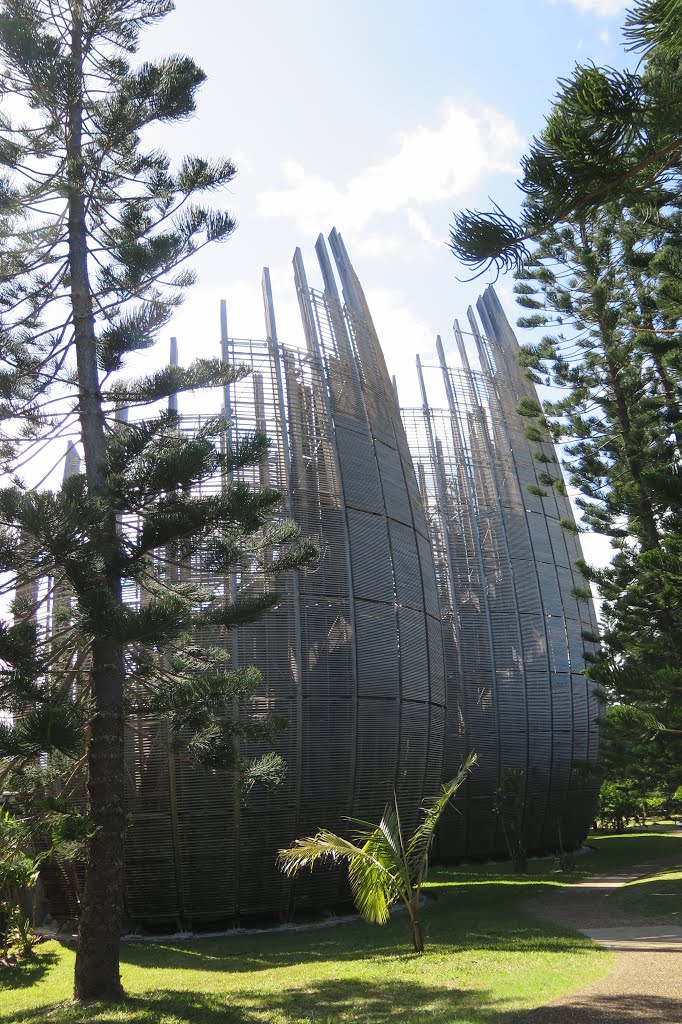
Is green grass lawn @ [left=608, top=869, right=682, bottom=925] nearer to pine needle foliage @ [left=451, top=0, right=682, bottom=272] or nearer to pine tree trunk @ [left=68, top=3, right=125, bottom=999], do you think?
pine tree trunk @ [left=68, top=3, right=125, bottom=999]

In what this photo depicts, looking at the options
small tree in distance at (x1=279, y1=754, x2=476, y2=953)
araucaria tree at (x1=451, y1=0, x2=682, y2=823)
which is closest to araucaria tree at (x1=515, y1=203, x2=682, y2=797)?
araucaria tree at (x1=451, y1=0, x2=682, y2=823)

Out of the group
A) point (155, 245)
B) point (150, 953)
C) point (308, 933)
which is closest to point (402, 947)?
point (308, 933)

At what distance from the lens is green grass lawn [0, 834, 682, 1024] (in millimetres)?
6266

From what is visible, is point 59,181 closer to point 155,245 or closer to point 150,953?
point 155,245

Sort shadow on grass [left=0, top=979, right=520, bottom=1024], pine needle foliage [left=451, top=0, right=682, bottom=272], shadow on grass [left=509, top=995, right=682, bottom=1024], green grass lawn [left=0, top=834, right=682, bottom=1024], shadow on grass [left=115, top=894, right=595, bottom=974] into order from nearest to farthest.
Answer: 1. pine needle foliage [left=451, top=0, right=682, bottom=272]
2. shadow on grass [left=509, top=995, right=682, bottom=1024]
3. shadow on grass [left=0, top=979, right=520, bottom=1024]
4. green grass lawn [left=0, top=834, right=682, bottom=1024]
5. shadow on grass [left=115, top=894, right=595, bottom=974]

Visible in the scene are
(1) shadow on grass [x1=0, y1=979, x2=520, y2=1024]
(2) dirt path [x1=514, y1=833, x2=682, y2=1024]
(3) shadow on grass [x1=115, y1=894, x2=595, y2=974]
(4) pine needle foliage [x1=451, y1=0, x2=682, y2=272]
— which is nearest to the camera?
(4) pine needle foliage [x1=451, y1=0, x2=682, y2=272]

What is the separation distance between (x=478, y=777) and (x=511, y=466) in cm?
702

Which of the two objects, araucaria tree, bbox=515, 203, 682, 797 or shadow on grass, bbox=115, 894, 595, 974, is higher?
araucaria tree, bbox=515, 203, 682, 797

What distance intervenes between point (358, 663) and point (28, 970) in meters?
5.18

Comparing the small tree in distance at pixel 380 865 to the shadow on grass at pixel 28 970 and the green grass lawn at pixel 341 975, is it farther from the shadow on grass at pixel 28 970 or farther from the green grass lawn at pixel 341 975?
the shadow on grass at pixel 28 970

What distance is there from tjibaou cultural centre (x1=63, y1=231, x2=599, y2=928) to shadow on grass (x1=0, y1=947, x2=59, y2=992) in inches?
47.2

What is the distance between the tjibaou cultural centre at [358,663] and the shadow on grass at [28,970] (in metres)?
1.20

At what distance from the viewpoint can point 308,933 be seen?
406 inches

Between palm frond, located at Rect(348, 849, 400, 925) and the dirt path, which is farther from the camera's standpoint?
palm frond, located at Rect(348, 849, 400, 925)
